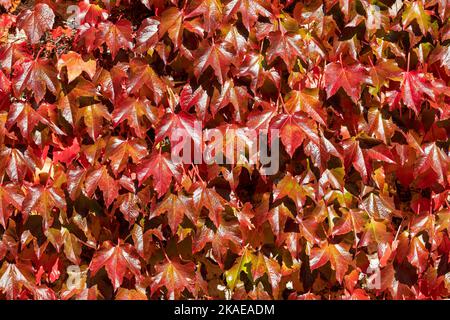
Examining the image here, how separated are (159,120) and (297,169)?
582 millimetres

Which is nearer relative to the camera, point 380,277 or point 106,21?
point 106,21

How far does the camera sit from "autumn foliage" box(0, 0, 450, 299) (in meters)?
2.12

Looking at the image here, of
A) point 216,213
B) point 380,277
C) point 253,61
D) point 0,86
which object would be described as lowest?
point 380,277

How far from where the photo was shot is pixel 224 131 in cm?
214

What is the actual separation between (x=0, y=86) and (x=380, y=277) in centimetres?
170

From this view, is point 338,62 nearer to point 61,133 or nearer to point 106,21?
point 106,21

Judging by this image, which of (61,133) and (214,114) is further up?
(214,114)

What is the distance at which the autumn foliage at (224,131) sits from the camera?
2.12 m

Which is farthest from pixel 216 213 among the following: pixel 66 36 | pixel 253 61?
pixel 66 36

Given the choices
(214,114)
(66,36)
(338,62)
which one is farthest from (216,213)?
(66,36)

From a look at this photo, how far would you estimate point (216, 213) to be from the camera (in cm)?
217
